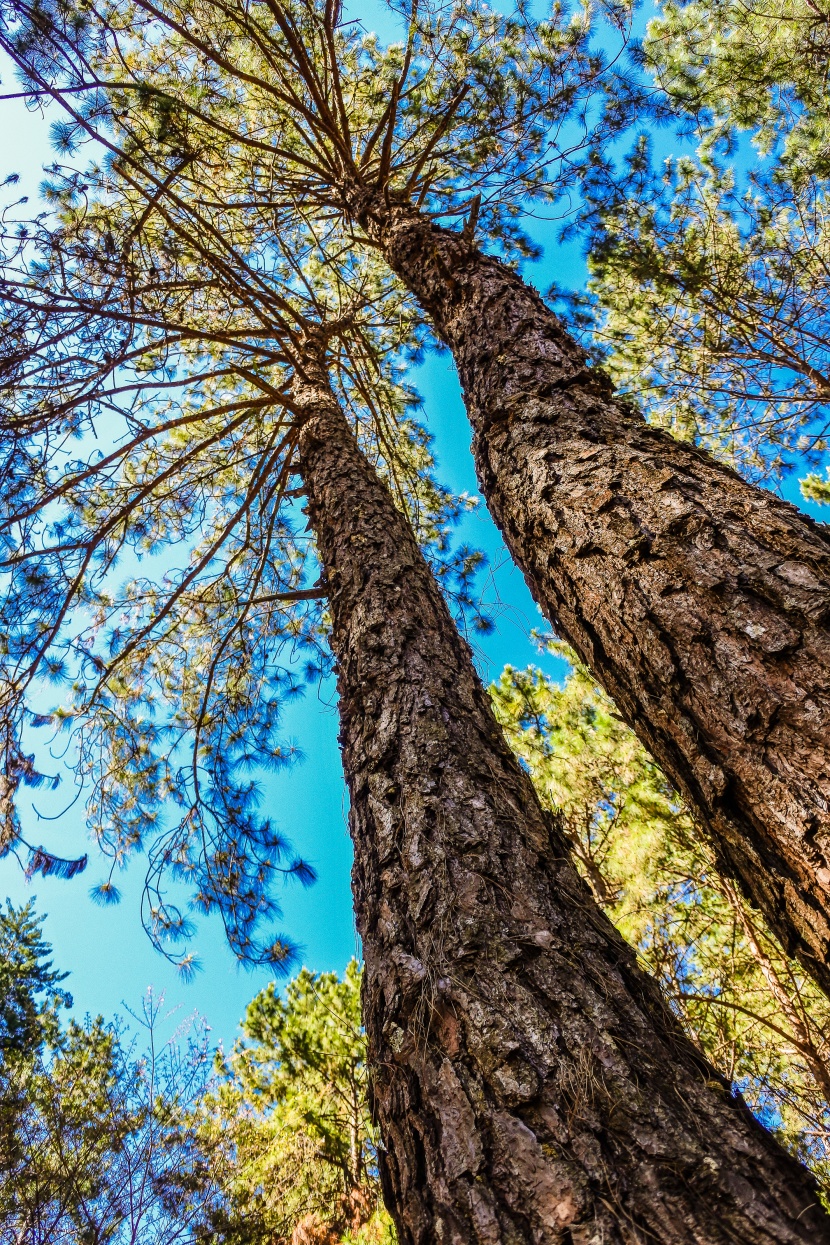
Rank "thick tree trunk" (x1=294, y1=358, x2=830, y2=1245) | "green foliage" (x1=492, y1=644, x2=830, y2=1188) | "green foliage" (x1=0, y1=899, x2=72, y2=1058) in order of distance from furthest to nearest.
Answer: "green foliage" (x1=0, y1=899, x2=72, y2=1058)
"green foliage" (x1=492, y1=644, x2=830, y2=1188)
"thick tree trunk" (x1=294, y1=358, x2=830, y2=1245)

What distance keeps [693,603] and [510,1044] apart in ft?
2.64

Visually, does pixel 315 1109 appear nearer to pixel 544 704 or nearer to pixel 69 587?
pixel 544 704

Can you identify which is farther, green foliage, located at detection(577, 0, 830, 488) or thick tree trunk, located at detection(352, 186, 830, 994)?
green foliage, located at detection(577, 0, 830, 488)

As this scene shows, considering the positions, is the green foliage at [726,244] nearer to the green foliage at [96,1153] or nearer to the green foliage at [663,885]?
the green foliage at [663,885]

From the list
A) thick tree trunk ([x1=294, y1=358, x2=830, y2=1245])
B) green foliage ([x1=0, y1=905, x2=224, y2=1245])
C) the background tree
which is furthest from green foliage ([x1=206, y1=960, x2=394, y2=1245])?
the background tree

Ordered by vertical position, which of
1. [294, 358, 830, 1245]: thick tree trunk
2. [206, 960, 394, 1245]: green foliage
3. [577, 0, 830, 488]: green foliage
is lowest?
[294, 358, 830, 1245]: thick tree trunk

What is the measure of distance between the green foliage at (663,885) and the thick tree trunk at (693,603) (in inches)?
85.2

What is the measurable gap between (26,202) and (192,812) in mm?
3122

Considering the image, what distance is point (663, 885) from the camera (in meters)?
4.48

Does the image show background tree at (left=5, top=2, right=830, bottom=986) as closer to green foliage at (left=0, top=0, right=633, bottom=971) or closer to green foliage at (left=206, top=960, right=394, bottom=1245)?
green foliage at (left=0, top=0, right=633, bottom=971)

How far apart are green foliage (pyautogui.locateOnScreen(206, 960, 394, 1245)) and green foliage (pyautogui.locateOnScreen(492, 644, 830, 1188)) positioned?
14.2 feet

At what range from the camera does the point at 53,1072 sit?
9352 millimetres

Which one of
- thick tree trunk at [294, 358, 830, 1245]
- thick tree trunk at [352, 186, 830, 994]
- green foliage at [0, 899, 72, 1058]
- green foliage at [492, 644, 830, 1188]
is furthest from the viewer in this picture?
green foliage at [0, 899, 72, 1058]

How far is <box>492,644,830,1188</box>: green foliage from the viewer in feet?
11.6
